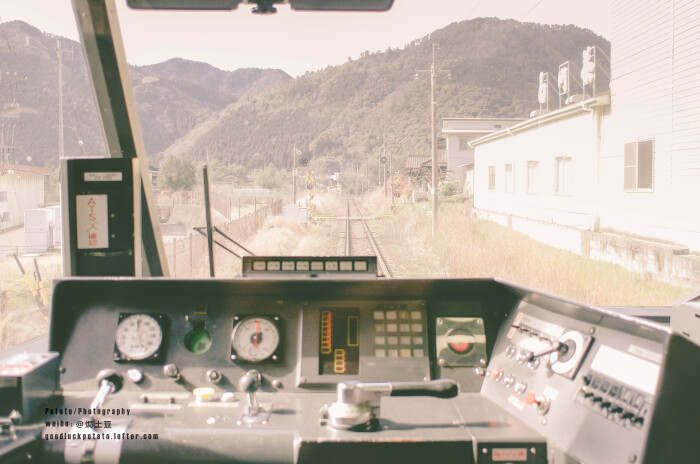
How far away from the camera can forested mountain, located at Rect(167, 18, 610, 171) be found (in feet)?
11.2

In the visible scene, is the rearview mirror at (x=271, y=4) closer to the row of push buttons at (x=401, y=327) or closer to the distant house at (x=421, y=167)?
the row of push buttons at (x=401, y=327)

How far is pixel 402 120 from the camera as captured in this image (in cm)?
466

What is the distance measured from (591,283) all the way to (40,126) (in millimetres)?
3067

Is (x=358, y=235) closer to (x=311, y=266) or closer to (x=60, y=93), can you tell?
(x=60, y=93)

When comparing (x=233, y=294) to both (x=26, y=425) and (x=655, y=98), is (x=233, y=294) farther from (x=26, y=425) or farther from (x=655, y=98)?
(x=655, y=98)

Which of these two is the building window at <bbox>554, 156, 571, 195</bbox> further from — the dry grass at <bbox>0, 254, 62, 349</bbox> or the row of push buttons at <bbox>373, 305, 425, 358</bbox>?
the dry grass at <bbox>0, 254, 62, 349</bbox>

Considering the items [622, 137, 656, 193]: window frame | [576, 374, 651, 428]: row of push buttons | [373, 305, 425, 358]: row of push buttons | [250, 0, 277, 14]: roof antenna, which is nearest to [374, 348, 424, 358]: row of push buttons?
[373, 305, 425, 358]: row of push buttons

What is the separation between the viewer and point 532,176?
765 cm

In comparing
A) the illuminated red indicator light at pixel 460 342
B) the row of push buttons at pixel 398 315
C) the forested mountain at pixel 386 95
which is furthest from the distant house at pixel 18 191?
the illuminated red indicator light at pixel 460 342

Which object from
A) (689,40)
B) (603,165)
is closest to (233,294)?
(689,40)

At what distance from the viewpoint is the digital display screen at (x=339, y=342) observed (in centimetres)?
211

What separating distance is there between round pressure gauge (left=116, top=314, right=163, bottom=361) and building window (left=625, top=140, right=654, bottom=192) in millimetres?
5136

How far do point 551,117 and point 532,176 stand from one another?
261 centimetres

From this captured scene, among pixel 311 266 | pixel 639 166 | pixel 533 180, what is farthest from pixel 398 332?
pixel 533 180
